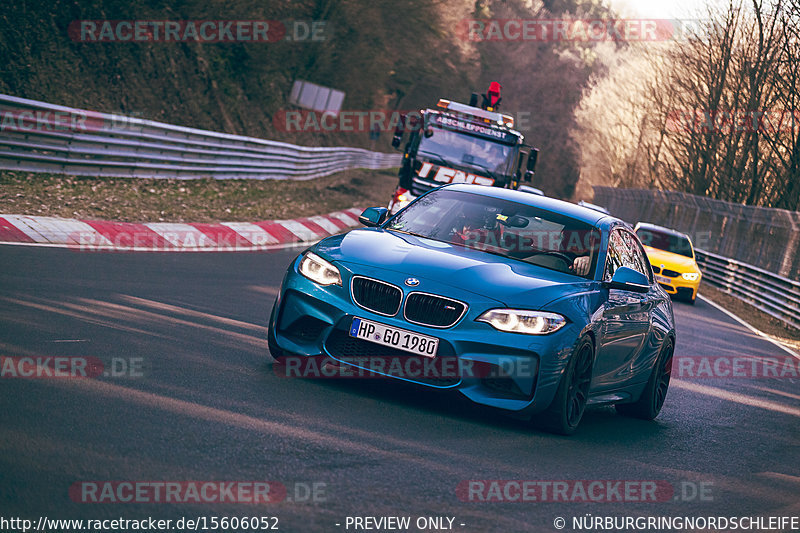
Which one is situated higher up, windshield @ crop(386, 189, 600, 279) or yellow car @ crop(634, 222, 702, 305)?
windshield @ crop(386, 189, 600, 279)

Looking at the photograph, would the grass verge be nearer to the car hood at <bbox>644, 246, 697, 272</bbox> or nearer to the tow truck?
the tow truck

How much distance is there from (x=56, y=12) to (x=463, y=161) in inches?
402

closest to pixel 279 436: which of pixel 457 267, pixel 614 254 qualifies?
pixel 457 267

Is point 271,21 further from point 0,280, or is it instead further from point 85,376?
point 85,376

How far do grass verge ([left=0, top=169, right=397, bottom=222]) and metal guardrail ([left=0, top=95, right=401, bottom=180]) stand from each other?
0.23 metres

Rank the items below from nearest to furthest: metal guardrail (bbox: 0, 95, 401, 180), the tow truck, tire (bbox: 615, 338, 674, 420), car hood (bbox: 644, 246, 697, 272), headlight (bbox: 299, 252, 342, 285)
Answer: headlight (bbox: 299, 252, 342, 285) < tire (bbox: 615, 338, 674, 420) < metal guardrail (bbox: 0, 95, 401, 180) < the tow truck < car hood (bbox: 644, 246, 697, 272)

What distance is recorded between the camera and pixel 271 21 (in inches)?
1602

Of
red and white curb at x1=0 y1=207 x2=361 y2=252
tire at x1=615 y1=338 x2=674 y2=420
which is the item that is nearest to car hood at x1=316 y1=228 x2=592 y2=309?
tire at x1=615 y1=338 x2=674 y2=420

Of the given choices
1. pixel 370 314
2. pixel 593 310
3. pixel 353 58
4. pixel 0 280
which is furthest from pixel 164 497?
pixel 353 58

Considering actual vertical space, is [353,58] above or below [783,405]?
above

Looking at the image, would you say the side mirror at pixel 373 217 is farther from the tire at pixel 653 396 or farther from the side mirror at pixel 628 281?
the tire at pixel 653 396

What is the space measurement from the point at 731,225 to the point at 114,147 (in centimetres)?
2092

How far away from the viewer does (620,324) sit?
8.38m

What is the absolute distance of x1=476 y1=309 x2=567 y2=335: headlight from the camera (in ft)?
23.2
